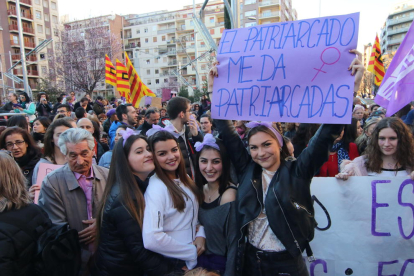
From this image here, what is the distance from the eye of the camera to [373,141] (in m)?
3.04

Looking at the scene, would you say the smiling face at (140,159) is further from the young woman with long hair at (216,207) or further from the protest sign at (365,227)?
the protest sign at (365,227)

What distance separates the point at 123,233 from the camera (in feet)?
6.86

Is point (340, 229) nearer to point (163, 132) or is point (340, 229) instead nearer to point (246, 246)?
point (246, 246)

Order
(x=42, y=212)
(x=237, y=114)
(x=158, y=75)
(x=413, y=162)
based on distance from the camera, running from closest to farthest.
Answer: (x=42, y=212)
(x=237, y=114)
(x=413, y=162)
(x=158, y=75)

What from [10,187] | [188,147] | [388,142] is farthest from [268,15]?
[10,187]

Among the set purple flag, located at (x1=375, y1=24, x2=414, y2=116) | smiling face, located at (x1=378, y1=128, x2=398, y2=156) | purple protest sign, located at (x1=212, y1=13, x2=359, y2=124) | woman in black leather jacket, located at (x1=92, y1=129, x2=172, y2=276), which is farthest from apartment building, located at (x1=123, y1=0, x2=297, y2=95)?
woman in black leather jacket, located at (x1=92, y1=129, x2=172, y2=276)

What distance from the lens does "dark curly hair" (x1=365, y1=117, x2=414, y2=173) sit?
114 inches

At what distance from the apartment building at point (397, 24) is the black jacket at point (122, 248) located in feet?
331

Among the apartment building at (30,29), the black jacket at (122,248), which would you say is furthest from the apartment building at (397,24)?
the black jacket at (122,248)

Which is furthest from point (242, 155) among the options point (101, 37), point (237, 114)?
point (101, 37)

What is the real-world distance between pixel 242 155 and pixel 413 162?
1805mm

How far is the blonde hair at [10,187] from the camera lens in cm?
197

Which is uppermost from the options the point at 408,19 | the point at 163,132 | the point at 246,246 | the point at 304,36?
the point at 408,19

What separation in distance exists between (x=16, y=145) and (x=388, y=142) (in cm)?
406
